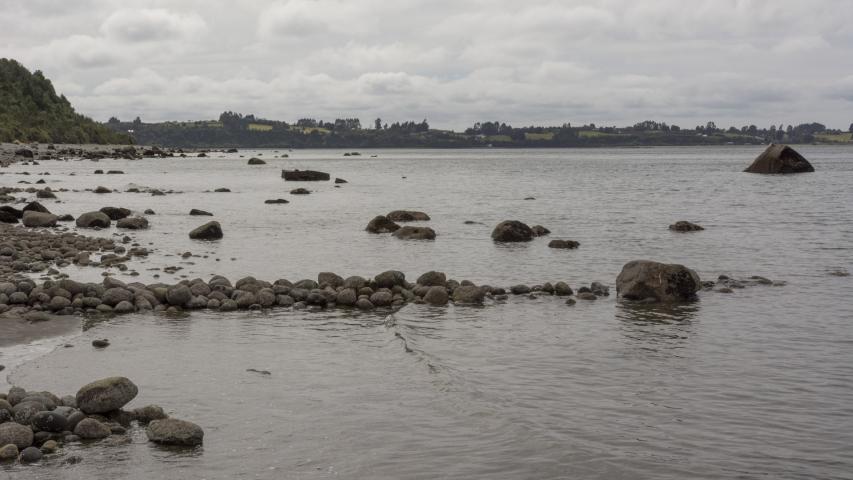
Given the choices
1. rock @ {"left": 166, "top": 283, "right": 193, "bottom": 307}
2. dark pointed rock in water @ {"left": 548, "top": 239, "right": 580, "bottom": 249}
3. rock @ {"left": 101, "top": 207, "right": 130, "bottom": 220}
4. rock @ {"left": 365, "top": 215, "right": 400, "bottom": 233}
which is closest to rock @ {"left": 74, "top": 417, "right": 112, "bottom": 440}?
rock @ {"left": 166, "top": 283, "right": 193, "bottom": 307}

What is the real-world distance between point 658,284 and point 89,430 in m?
14.9

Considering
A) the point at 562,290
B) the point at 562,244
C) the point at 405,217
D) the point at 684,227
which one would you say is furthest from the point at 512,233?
the point at 562,290

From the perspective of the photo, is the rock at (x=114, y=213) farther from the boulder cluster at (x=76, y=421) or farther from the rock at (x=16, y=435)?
the rock at (x=16, y=435)

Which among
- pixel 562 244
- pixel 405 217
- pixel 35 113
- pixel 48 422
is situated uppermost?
pixel 35 113

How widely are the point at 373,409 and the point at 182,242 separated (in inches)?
888

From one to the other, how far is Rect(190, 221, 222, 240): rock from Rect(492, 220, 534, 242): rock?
11.9 metres

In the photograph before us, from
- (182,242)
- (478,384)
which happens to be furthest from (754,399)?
(182,242)

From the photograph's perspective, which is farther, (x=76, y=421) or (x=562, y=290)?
(x=562, y=290)

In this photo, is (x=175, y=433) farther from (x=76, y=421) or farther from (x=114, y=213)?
(x=114, y=213)

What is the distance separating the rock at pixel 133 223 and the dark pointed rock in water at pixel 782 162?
83829 mm

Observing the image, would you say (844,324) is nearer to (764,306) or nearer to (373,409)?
(764,306)

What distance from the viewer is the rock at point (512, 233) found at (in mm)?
33969

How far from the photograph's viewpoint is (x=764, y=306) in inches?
793

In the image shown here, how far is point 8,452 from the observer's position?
9375 mm
